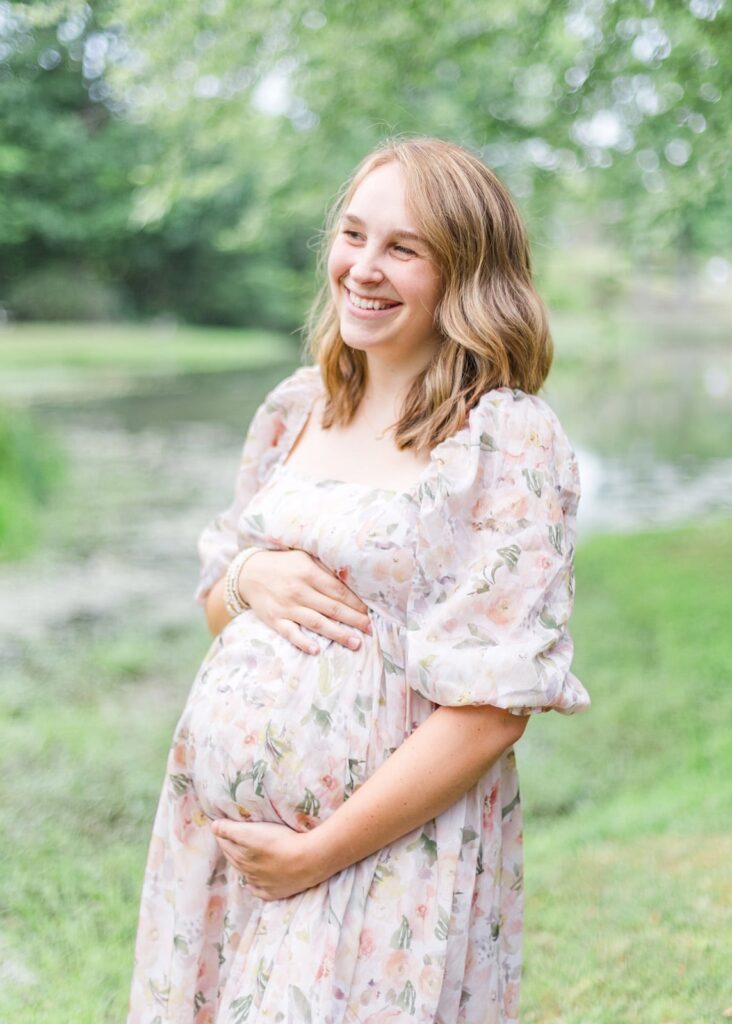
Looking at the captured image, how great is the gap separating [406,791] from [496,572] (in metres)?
0.30

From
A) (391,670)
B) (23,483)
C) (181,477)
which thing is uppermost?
(181,477)

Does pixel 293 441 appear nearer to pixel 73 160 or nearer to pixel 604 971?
pixel 604 971

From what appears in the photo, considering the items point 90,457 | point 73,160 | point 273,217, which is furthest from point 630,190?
point 73,160

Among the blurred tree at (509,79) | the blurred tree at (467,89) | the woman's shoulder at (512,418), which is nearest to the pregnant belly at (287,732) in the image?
the woman's shoulder at (512,418)

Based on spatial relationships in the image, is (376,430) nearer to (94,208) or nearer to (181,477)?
(181,477)

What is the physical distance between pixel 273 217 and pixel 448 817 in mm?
9997

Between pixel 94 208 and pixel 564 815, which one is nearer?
pixel 564 815

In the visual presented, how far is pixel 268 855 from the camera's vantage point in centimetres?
144

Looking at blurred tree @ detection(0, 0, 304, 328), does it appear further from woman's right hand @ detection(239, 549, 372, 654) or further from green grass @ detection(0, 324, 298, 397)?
woman's right hand @ detection(239, 549, 372, 654)

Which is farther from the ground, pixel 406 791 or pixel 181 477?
pixel 181 477

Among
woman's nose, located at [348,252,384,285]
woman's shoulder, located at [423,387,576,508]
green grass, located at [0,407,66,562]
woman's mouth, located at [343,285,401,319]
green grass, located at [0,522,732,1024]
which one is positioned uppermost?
green grass, located at [0,407,66,562]

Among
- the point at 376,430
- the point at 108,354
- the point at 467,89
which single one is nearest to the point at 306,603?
the point at 376,430

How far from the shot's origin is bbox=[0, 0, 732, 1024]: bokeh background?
8.98 feet

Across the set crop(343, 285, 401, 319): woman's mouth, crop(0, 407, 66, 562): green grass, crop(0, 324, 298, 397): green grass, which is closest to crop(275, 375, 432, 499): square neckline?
crop(343, 285, 401, 319): woman's mouth
